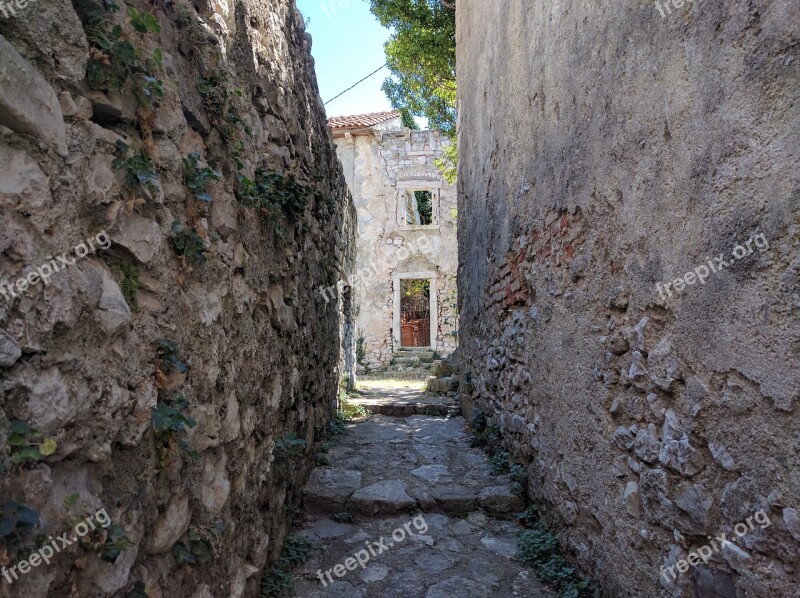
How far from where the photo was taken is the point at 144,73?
1.38m

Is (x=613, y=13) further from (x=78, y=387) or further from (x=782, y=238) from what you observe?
(x=78, y=387)

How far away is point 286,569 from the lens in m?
2.31

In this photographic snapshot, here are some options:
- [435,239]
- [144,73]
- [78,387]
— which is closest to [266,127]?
[144,73]

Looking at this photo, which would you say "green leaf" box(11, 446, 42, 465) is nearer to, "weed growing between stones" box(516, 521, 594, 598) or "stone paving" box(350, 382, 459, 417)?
"weed growing between stones" box(516, 521, 594, 598)

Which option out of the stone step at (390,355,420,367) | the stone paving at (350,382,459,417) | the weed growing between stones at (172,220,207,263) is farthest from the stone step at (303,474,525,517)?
the stone step at (390,355,420,367)

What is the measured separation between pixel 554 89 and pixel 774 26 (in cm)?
153

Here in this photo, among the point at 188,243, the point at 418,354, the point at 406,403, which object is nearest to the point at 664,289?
the point at 188,243

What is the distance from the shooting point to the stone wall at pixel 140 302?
1.00 meters

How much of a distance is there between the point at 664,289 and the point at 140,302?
1437 mm

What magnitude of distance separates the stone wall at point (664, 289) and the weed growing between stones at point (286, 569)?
118 cm

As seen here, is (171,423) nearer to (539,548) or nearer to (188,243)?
(188,243)

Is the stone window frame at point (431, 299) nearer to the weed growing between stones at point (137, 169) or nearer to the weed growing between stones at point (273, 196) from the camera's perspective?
the weed growing between stones at point (273, 196)

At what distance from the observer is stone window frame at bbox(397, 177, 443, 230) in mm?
12586

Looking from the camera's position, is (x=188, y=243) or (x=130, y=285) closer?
(x=130, y=285)
